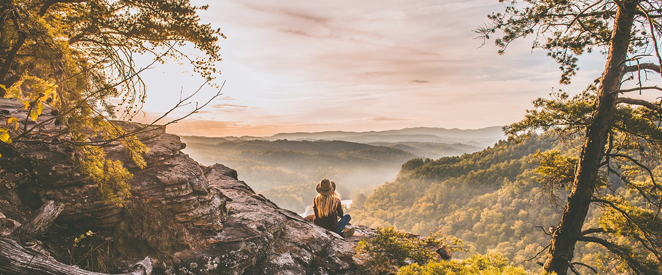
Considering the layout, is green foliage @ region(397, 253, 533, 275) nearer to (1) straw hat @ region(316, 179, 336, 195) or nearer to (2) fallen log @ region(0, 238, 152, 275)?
(1) straw hat @ region(316, 179, 336, 195)

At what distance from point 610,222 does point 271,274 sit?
7985 mm

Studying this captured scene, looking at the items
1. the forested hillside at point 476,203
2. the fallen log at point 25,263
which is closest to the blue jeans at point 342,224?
the fallen log at point 25,263

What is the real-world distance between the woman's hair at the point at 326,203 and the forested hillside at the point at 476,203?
68010 mm

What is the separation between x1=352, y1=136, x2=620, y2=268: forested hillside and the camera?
74.3 m

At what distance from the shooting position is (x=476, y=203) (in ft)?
293

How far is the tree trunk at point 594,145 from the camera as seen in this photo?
6.09 m

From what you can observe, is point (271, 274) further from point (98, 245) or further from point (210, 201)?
point (98, 245)

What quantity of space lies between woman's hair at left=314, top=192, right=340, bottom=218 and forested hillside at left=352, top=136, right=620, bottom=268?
6801 cm

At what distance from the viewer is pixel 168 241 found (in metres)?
5.47

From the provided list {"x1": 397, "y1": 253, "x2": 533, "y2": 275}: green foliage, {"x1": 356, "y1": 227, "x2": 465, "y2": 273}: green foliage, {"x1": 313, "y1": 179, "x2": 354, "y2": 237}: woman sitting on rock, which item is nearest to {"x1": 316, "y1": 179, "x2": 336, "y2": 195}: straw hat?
{"x1": 313, "y1": 179, "x2": 354, "y2": 237}: woman sitting on rock

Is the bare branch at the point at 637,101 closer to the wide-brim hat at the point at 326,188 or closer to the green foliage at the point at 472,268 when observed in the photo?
the green foliage at the point at 472,268

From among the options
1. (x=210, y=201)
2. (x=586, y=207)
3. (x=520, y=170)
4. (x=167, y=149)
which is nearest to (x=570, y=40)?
(x=586, y=207)

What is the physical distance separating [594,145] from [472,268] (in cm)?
434

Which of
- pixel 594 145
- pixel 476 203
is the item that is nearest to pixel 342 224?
pixel 594 145
